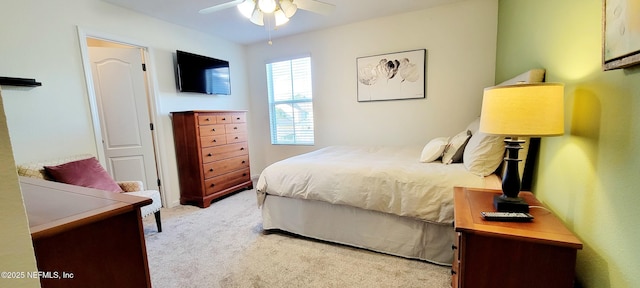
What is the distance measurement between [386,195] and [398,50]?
2.28 m

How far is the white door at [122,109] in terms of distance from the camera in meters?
3.01

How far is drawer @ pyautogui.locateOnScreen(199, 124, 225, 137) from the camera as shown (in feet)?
10.7

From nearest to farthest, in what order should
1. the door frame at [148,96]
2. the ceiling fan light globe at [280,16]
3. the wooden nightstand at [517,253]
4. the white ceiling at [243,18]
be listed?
1. the wooden nightstand at [517,253]
2. the ceiling fan light globe at [280,16]
3. the door frame at [148,96]
4. the white ceiling at [243,18]

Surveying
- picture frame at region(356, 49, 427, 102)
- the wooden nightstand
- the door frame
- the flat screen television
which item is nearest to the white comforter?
the wooden nightstand

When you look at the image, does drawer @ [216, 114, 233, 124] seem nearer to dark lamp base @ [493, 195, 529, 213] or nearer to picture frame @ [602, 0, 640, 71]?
dark lamp base @ [493, 195, 529, 213]

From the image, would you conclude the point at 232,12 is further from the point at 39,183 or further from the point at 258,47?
the point at 39,183

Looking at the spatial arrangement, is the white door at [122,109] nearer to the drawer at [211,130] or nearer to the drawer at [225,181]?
the drawer at [211,130]

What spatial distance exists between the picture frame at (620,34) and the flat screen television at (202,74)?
3.79 metres

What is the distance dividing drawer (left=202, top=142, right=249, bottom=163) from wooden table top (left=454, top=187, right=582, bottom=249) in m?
2.96

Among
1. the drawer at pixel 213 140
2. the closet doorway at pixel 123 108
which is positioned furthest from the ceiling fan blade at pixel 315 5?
the closet doorway at pixel 123 108

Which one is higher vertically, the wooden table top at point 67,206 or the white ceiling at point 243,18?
the white ceiling at point 243,18

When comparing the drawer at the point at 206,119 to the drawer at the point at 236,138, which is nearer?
the drawer at the point at 206,119

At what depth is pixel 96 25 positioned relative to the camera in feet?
8.64

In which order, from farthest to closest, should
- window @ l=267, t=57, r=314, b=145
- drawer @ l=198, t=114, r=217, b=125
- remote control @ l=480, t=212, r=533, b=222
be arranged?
1. window @ l=267, t=57, r=314, b=145
2. drawer @ l=198, t=114, r=217, b=125
3. remote control @ l=480, t=212, r=533, b=222
